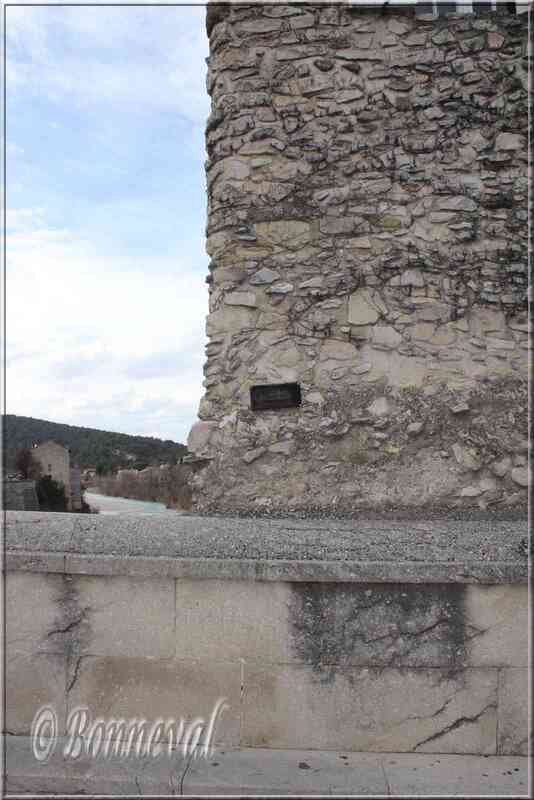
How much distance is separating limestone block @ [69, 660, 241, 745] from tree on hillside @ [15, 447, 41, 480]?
9.36 m

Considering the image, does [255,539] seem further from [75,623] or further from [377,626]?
[75,623]

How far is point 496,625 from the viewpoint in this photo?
2619mm

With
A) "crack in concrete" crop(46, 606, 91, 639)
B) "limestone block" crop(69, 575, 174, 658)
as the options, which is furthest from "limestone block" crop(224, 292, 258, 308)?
"crack in concrete" crop(46, 606, 91, 639)

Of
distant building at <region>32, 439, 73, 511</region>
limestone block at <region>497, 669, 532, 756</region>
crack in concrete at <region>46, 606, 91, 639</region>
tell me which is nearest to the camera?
limestone block at <region>497, 669, 532, 756</region>

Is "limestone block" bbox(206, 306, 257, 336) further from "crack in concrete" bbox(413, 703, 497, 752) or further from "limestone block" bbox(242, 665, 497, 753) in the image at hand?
"crack in concrete" bbox(413, 703, 497, 752)

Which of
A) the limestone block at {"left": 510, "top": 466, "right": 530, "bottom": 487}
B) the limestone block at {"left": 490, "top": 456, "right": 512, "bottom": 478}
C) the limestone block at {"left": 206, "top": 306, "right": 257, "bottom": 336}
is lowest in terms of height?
the limestone block at {"left": 510, "top": 466, "right": 530, "bottom": 487}

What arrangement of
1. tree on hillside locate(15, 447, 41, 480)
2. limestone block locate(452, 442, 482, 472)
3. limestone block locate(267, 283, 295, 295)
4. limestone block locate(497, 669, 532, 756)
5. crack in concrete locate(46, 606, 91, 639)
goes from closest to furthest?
limestone block locate(497, 669, 532, 756)
crack in concrete locate(46, 606, 91, 639)
limestone block locate(452, 442, 482, 472)
limestone block locate(267, 283, 295, 295)
tree on hillside locate(15, 447, 41, 480)

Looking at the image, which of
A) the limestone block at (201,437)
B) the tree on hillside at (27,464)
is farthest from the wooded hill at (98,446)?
the limestone block at (201,437)

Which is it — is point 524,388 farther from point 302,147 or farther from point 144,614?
point 144,614

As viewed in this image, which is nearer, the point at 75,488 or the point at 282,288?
the point at 282,288

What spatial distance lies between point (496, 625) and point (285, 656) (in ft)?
2.59

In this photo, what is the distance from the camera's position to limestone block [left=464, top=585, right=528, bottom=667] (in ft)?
8.54

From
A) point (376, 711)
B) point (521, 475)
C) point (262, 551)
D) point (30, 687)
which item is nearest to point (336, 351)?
point (521, 475)

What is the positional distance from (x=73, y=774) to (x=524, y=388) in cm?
312
